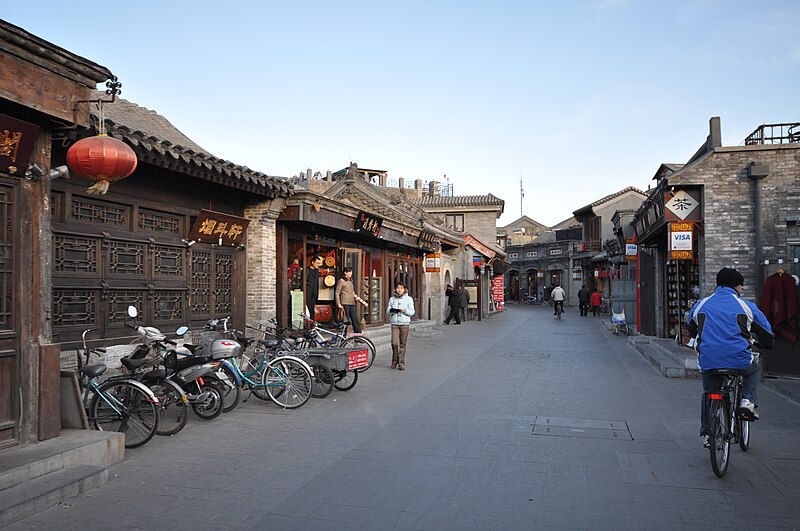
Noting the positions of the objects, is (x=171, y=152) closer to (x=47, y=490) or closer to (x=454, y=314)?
(x=47, y=490)

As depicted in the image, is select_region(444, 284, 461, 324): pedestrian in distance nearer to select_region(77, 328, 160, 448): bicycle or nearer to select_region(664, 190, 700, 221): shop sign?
select_region(664, 190, 700, 221): shop sign

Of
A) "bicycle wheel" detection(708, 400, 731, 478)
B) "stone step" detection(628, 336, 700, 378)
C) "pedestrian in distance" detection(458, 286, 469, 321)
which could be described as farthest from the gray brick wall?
"pedestrian in distance" detection(458, 286, 469, 321)

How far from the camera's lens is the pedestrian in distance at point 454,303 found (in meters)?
24.0

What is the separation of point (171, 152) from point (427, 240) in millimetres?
12899

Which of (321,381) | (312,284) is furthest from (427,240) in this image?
(321,381)

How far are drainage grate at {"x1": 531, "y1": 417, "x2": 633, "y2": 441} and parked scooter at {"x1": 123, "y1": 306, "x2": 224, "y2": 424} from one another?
347 centimetres

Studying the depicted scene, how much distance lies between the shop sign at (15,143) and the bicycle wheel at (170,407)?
7.76 feet

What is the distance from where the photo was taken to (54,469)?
4.77 meters

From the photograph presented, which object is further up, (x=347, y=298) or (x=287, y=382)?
(x=347, y=298)

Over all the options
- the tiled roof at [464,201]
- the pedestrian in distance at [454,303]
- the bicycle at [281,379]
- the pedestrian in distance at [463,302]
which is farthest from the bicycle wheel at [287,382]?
the tiled roof at [464,201]

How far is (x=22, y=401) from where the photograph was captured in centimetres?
505

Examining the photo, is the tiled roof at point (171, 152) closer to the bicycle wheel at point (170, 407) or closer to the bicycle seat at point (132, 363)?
the bicycle seat at point (132, 363)

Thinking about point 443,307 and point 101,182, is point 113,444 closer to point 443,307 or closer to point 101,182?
point 101,182

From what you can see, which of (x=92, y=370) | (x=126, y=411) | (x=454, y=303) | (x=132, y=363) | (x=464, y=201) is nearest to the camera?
(x=92, y=370)
